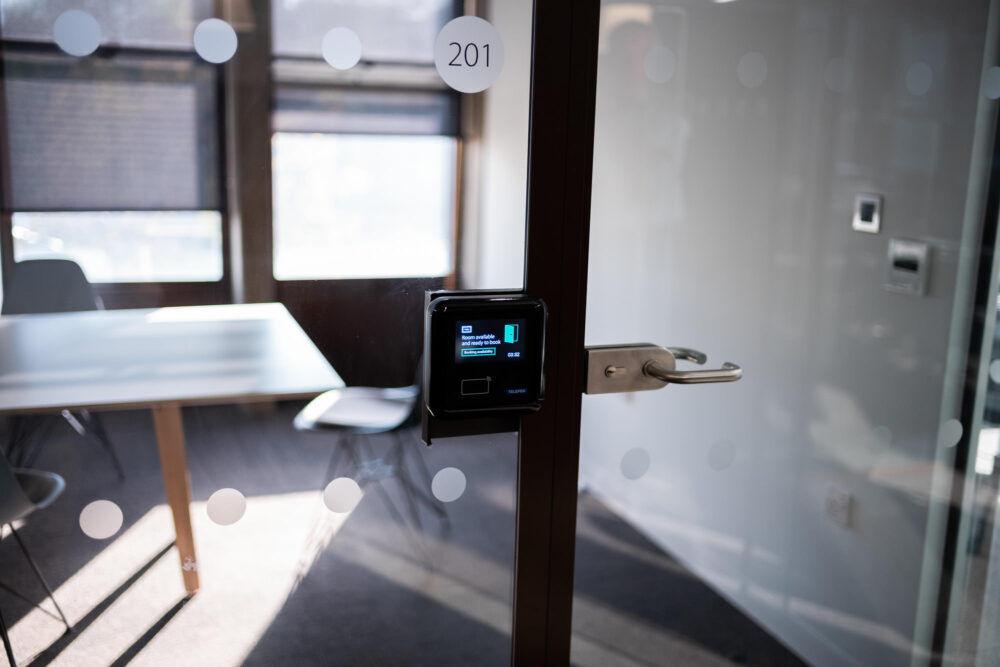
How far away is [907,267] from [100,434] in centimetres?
156

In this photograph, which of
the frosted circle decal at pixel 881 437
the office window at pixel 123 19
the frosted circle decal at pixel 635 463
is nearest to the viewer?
the office window at pixel 123 19

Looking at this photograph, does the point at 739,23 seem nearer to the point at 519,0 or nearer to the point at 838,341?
the point at 519,0

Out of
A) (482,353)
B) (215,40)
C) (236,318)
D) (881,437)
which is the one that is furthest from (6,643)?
(881,437)

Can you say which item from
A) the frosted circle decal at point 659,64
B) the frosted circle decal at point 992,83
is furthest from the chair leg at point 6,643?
the frosted circle decal at point 992,83

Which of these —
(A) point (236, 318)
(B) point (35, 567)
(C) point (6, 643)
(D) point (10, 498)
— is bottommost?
(C) point (6, 643)

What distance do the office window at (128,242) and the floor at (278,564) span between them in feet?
0.72

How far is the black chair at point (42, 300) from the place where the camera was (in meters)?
1.25

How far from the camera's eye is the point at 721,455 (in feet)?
5.76

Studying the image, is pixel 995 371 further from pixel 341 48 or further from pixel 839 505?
pixel 341 48

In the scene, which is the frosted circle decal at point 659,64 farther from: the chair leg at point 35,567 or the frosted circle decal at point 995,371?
the chair leg at point 35,567

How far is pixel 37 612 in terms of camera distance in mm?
1354

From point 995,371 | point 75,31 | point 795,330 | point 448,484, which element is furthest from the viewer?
point 995,371

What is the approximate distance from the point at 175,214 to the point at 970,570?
5.95ft

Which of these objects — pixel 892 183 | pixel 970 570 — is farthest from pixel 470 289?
pixel 970 570
